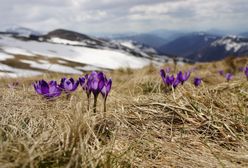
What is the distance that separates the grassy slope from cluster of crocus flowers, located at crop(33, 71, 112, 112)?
0.11 metres

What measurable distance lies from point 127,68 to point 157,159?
38.8 ft

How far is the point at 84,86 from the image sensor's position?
3.27 meters

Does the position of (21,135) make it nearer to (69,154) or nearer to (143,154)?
(69,154)

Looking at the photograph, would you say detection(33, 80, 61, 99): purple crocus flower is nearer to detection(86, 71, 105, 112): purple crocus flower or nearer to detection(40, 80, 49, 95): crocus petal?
detection(40, 80, 49, 95): crocus petal

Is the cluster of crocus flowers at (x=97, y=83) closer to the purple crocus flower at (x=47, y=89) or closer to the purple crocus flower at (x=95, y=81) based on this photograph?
the purple crocus flower at (x=95, y=81)

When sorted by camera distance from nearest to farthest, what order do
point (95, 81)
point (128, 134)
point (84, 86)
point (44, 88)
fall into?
1. point (128, 134)
2. point (95, 81)
3. point (84, 86)
4. point (44, 88)

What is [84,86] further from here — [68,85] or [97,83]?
[68,85]

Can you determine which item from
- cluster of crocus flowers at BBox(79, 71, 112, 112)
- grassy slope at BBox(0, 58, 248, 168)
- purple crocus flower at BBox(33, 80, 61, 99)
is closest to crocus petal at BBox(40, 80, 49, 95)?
purple crocus flower at BBox(33, 80, 61, 99)

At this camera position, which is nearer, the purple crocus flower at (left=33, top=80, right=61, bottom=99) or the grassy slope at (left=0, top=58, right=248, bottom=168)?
the grassy slope at (left=0, top=58, right=248, bottom=168)

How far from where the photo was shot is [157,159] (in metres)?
2.53

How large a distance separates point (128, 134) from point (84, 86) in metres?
0.61

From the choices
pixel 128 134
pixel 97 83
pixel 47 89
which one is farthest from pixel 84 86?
pixel 128 134

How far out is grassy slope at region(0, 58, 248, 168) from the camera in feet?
6.78

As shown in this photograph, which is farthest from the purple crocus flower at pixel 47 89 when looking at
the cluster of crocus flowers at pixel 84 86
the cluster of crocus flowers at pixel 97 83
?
the cluster of crocus flowers at pixel 97 83
